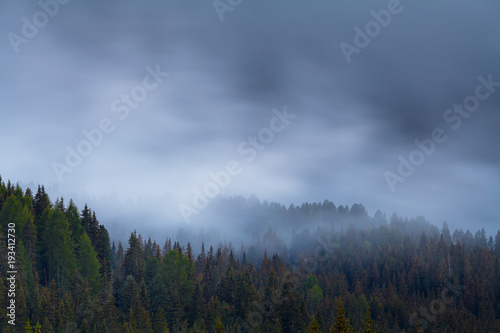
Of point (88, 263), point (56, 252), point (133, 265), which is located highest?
point (56, 252)

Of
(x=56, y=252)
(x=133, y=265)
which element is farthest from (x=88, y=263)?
(x=133, y=265)

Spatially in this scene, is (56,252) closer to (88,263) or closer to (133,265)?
(88,263)

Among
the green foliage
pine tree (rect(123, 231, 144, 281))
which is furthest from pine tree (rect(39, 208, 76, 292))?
pine tree (rect(123, 231, 144, 281))

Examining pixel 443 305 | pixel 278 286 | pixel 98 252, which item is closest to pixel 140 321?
pixel 98 252

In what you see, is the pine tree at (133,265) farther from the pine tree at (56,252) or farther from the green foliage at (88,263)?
the pine tree at (56,252)

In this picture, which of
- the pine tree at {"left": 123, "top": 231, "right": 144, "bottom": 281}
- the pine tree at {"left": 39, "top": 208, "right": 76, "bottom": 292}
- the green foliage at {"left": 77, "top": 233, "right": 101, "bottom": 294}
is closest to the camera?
the pine tree at {"left": 39, "top": 208, "right": 76, "bottom": 292}

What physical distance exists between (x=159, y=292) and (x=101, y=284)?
16.1 m

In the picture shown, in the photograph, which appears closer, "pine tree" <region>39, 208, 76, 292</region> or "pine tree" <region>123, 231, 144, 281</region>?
"pine tree" <region>39, 208, 76, 292</region>

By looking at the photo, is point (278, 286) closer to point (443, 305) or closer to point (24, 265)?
point (24, 265)

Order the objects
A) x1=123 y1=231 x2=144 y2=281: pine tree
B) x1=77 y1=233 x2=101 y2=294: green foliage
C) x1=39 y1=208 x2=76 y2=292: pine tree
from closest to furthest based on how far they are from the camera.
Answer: x1=39 y1=208 x2=76 y2=292: pine tree < x1=77 y1=233 x2=101 y2=294: green foliage < x1=123 y1=231 x2=144 y2=281: pine tree

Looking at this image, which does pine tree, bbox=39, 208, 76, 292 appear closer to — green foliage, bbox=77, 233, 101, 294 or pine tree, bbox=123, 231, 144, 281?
green foliage, bbox=77, 233, 101, 294

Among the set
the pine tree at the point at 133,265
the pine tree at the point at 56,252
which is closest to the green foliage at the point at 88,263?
the pine tree at the point at 56,252

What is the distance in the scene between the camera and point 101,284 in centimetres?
11419

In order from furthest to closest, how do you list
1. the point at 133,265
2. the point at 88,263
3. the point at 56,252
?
the point at 133,265 → the point at 88,263 → the point at 56,252
